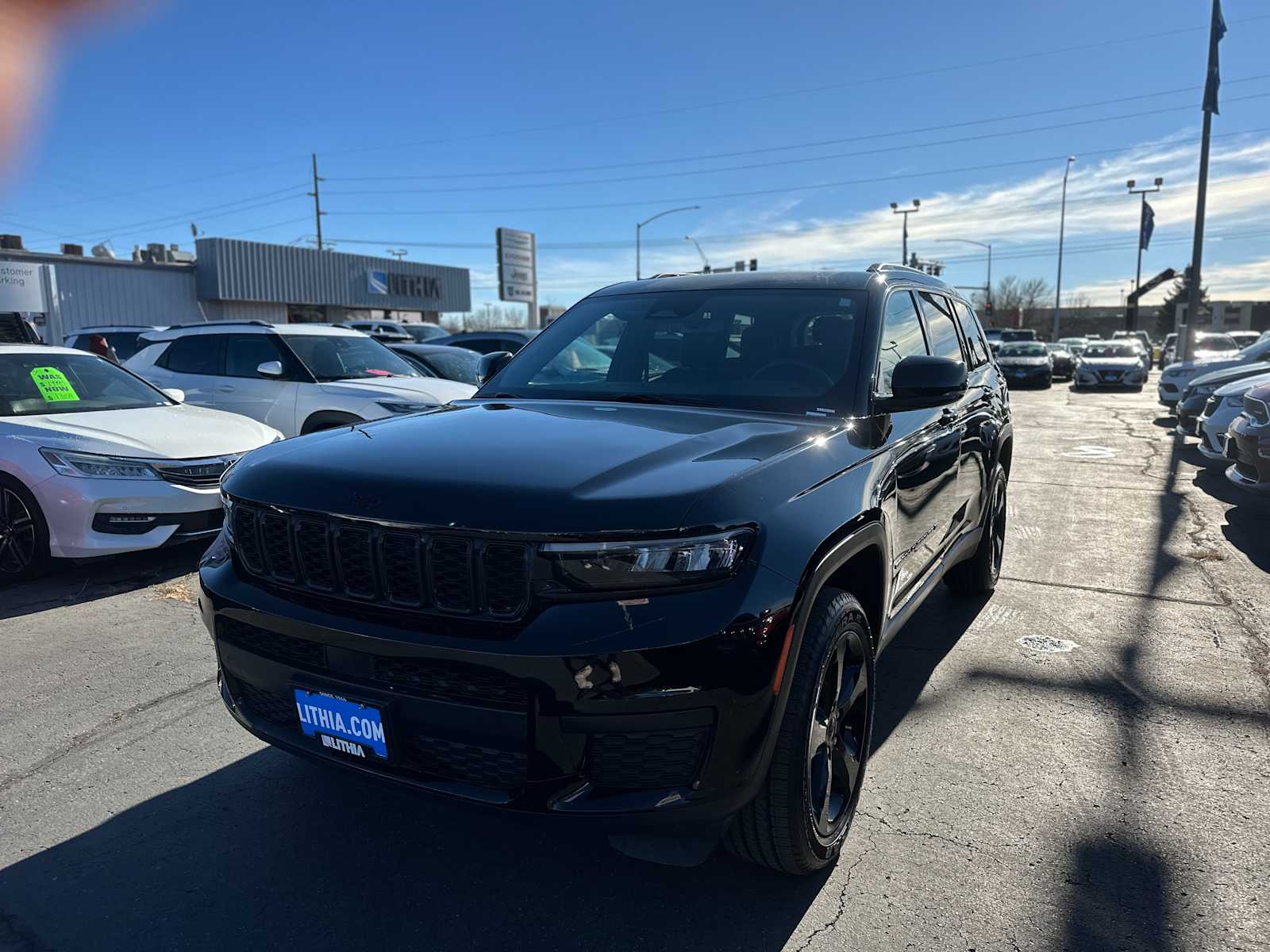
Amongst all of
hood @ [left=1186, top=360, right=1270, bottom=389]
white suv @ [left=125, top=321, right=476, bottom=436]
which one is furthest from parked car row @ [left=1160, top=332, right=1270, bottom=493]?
white suv @ [left=125, top=321, right=476, bottom=436]

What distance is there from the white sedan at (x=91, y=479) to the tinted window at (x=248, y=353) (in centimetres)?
252

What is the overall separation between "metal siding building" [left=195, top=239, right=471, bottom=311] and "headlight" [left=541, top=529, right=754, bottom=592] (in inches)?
1480

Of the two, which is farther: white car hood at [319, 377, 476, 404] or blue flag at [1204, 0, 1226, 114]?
blue flag at [1204, 0, 1226, 114]

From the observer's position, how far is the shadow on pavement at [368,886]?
2367 mm

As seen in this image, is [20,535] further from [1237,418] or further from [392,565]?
[1237,418]

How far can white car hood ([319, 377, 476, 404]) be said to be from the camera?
828cm

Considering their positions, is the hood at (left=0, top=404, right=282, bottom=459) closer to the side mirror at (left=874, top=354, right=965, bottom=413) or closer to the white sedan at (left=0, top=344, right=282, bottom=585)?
the white sedan at (left=0, top=344, right=282, bottom=585)

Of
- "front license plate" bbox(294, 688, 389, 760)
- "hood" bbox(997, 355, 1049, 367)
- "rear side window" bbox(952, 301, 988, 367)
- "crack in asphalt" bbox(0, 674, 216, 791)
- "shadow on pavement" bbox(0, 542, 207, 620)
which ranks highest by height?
"rear side window" bbox(952, 301, 988, 367)

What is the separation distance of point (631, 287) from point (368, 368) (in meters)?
5.87

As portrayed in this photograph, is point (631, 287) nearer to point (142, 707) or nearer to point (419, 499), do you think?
point (419, 499)

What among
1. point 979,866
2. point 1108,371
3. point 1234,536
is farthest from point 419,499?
point 1108,371

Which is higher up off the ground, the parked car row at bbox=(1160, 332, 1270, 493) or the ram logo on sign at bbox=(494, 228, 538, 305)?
the ram logo on sign at bbox=(494, 228, 538, 305)

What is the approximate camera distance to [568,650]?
6.66 ft

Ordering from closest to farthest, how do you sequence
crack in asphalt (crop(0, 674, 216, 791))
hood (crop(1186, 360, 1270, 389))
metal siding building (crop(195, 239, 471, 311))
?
1. crack in asphalt (crop(0, 674, 216, 791))
2. hood (crop(1186, 360, 1270, 389))
3. metal siding building (crop(195, 239, 471, 311))
